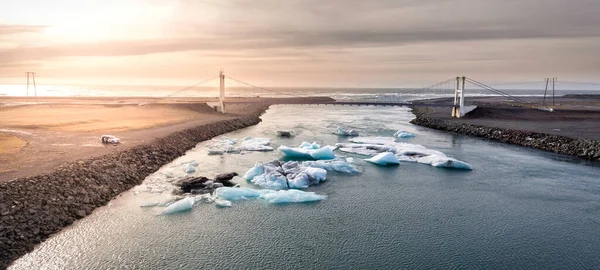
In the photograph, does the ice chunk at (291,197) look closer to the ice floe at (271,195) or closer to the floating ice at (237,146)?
the ice floe at (271,195)

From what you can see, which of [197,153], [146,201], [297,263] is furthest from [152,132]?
[297,263]

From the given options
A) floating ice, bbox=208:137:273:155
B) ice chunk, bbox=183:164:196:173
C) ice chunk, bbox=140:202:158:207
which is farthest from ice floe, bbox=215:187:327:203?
floating ice, bbox=208:137:273:155

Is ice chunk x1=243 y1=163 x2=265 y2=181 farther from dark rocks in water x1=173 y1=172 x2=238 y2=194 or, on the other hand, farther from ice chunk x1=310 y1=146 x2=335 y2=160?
ice chunk x1=310 y1=146 x2=335 y2=160

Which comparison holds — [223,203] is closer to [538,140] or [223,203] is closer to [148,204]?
[148,204]

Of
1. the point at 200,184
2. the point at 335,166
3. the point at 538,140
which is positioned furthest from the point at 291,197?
the point at 538,140

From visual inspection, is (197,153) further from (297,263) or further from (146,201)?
(297,263)

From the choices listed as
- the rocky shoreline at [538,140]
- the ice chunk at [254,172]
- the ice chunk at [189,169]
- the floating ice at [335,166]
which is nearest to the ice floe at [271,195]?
the ice chunk at [254,172]

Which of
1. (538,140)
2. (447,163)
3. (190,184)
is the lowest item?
(190,184)
